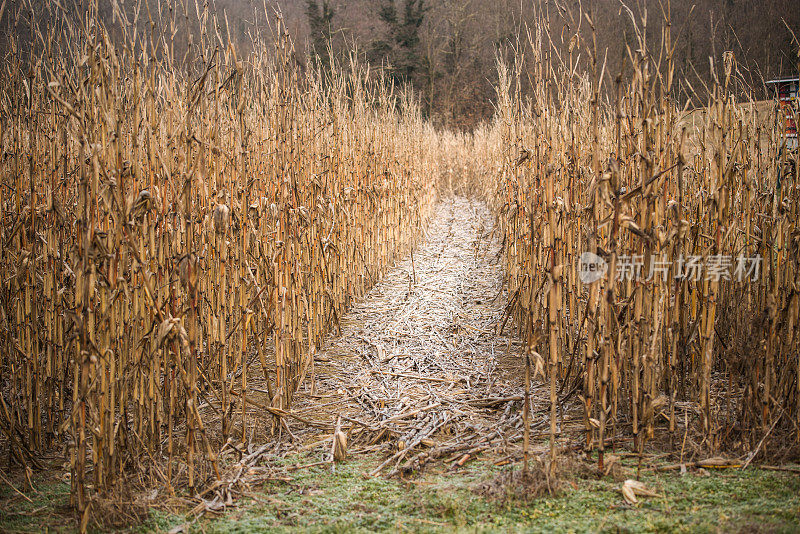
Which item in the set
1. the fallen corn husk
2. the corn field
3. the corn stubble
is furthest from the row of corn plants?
the corn stubble

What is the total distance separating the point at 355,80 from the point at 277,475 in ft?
10.7

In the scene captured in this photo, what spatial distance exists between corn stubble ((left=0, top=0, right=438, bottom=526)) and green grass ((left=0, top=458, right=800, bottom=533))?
163mm

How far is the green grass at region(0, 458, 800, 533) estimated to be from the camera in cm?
140

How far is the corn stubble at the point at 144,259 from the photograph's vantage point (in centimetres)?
148

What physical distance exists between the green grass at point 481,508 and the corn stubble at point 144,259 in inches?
6.4

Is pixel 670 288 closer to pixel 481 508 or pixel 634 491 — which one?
pixel 634 491

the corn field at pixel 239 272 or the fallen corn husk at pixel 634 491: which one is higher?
the corn field at pixel 239 272

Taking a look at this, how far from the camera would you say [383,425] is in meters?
2.14

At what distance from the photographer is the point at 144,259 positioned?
5.63ft

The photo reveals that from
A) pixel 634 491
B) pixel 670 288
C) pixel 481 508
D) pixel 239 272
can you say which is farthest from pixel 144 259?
pixel 670 288

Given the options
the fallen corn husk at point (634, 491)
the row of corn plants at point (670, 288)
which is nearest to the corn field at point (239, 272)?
the row of corn plants at point (670, 288)

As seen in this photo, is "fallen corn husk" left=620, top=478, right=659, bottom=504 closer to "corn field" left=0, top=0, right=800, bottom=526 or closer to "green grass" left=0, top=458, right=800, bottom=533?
"green grass" left=0, top=458, right=800, bottom=533

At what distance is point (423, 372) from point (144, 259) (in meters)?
1.58

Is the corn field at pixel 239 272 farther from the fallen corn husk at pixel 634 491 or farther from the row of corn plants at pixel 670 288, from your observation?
the fallen corn husk at pixel 634 491
